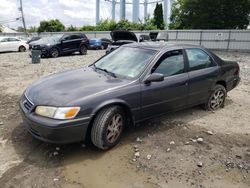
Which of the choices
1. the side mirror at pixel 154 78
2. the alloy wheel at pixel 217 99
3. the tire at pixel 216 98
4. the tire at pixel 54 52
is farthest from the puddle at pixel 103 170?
the tire at pixel 54 52

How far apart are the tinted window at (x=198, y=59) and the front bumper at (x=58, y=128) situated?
2.48 meters

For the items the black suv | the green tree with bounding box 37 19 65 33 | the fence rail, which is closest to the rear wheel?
the black suv

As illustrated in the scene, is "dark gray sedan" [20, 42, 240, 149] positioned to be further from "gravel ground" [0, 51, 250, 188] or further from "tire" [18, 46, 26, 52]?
"tire" [18, 46, 26, 52]

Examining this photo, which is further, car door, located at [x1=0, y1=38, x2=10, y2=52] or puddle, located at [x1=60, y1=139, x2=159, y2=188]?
car door, located at [x1=0, y1=38, x2=10, y2=52]

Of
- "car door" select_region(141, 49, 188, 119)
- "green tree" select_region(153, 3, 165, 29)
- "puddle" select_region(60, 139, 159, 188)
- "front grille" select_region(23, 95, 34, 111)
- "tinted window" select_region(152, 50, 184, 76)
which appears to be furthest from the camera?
"green tree" select_region(153, 3, 165, 29)

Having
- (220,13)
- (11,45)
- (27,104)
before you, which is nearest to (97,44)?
(11,45)

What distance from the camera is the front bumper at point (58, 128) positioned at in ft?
11.0

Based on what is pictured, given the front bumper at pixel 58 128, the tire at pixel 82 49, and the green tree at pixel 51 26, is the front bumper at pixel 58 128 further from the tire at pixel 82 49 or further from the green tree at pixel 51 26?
the green tree at pixel 51 26

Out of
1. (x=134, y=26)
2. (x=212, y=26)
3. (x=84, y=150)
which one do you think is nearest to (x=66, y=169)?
(x=84, y=150)

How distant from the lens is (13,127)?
4590 millimetres

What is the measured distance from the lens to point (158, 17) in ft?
140

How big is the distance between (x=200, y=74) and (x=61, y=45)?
1353cm

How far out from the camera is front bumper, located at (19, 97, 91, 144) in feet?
11.0

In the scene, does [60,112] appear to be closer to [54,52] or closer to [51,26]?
[54,52]
